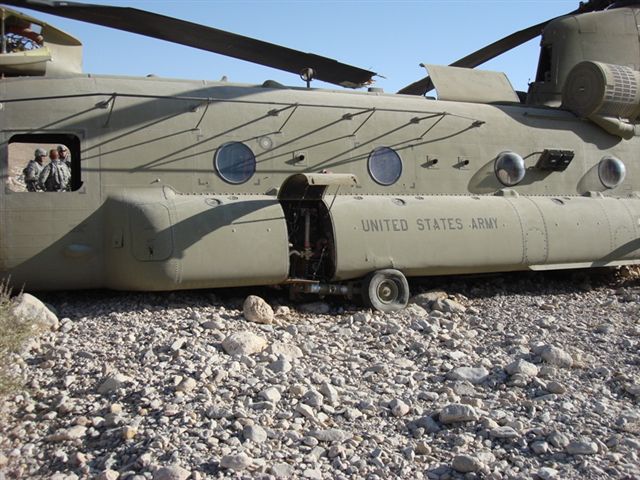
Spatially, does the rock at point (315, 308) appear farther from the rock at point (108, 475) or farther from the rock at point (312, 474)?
the rock at point (108, 475)

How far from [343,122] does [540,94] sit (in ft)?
15.4

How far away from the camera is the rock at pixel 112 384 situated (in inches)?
224

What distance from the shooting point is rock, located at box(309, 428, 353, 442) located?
4.98 m

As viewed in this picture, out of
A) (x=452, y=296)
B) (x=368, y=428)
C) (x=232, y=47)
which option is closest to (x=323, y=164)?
(x=232, y=47)

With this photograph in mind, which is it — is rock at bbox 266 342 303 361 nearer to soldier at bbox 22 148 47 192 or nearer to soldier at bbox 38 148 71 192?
soldier at bbox 38 148 71 192

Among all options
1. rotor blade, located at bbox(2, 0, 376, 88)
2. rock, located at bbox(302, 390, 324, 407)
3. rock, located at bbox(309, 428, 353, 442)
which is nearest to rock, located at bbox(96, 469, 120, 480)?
rock, located at bbox(309, 428, 353, 442)

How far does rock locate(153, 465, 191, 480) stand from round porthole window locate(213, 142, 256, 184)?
16.2ft

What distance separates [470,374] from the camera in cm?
630

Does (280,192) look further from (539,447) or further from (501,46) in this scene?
(501,46)

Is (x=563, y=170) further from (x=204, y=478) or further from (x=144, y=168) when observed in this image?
(x=204, y=478)

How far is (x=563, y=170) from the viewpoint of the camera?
36.1 feet

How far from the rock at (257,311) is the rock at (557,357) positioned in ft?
10.00

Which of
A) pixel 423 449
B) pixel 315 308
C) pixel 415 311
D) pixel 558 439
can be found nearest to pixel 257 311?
pixel 315 308

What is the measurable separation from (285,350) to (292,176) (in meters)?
2.48
